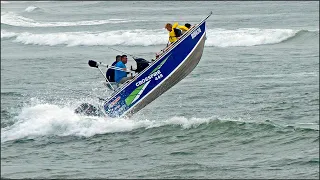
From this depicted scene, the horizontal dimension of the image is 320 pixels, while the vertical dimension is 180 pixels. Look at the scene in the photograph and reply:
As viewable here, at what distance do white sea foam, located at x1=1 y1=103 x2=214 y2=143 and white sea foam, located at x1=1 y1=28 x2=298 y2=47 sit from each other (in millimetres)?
19290

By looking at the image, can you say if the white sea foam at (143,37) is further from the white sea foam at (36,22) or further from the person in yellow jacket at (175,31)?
the person in yellow jacket at (175,31)

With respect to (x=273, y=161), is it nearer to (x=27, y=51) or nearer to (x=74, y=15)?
(x=27, y=51)

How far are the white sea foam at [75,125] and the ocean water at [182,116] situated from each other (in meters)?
0.03

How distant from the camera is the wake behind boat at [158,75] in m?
18.1

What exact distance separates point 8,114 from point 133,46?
20971 millimetres

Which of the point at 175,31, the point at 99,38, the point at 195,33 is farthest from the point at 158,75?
Result: the point at 99,38

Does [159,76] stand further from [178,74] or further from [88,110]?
[88,110]

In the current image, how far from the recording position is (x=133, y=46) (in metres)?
41.0

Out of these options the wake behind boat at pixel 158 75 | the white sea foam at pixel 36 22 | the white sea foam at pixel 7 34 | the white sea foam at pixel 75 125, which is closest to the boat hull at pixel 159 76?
the wake behind boat at pixel 158 75

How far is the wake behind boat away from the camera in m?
18.1

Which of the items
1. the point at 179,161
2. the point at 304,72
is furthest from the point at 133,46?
the point at 179,161

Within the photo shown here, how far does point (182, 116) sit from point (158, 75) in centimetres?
225

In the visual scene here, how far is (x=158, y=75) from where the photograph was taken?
1833 cm

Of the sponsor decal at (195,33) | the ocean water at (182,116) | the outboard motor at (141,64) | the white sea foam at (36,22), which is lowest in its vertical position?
the ocean water at (182,116)
